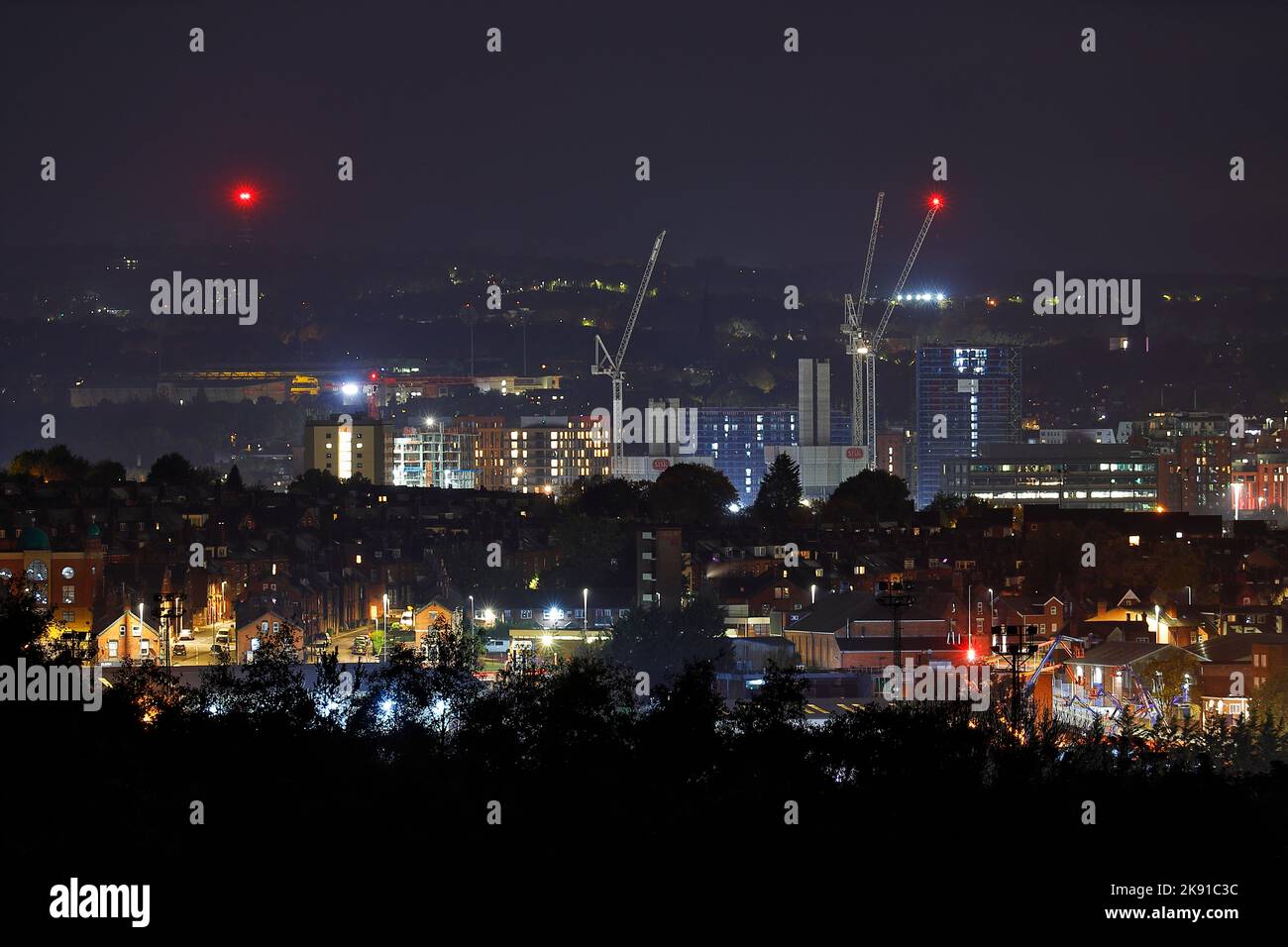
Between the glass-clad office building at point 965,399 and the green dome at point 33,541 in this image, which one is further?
the glass-clad office building at point 965,399

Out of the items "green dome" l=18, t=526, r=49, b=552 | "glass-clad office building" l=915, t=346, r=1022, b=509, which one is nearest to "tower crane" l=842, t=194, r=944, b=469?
"glass-clad office building" l=915, t=346, r=1022, b=509

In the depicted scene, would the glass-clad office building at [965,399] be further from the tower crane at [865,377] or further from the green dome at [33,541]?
the green dome at [33,541]

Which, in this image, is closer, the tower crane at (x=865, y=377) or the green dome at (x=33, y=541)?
the green dome at (x=33, y=541)

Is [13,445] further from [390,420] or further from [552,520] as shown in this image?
[552,520]

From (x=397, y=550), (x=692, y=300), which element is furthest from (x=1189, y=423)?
(x=397, y=550)

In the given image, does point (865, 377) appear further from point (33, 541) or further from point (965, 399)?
point (33, 541)

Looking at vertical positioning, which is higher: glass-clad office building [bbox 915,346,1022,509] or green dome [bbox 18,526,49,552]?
glass-clad office building [bbox 915,346,1022,509]

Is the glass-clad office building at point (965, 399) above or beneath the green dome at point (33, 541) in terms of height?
above

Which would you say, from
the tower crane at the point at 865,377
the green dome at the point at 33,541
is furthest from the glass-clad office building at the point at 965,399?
the green dome at the point at 33,541

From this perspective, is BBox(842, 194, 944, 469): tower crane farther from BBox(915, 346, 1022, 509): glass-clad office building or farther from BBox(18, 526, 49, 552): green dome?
BBox(18, 526, 49, 552): green dome
